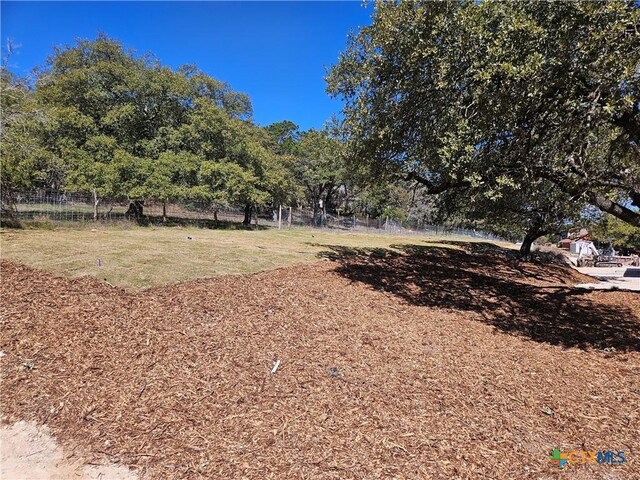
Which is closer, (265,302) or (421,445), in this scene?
(421,445)

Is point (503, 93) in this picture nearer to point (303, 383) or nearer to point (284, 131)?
point (303, 383)

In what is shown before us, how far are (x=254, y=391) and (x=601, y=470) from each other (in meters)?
2.63

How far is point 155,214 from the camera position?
77.5 ft

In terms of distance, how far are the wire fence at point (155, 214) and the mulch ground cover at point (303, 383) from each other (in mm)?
11275

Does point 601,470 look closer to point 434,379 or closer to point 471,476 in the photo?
point 471,476

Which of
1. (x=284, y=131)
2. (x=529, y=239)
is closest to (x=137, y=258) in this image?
(x=529, y=239)

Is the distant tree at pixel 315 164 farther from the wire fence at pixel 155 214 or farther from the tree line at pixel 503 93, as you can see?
the tree line at pixel 503 93

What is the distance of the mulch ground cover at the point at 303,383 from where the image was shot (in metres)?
2.46

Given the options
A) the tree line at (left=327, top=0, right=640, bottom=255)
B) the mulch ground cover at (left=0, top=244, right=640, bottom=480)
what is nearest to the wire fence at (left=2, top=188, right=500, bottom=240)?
the mulch ground cover at (left=0, top=244, right=640, bottom=480)

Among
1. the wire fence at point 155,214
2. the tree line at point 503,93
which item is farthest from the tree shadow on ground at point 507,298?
the wire fence at point 155,214

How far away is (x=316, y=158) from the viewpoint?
32844 mm

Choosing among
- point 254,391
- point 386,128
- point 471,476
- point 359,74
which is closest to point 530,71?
point 386,128

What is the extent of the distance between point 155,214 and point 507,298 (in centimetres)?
2211

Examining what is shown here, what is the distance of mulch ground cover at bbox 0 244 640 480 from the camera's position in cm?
246
